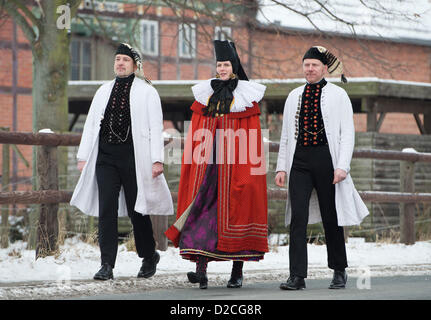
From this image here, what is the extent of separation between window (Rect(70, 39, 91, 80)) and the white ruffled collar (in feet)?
56.7

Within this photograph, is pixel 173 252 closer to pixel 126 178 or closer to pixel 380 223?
pixel 126 178

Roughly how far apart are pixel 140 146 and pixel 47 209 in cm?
205

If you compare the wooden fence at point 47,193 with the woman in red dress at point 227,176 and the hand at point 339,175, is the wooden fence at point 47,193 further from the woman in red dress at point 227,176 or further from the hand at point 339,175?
the hand at point 339,175

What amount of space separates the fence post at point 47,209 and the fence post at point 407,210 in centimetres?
482

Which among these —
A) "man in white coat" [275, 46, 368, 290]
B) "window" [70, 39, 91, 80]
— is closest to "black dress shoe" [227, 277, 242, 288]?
"man in white coat" [275, 46, 368, 290]

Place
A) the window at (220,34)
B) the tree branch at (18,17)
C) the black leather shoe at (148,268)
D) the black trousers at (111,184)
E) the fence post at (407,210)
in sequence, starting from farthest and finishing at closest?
1. the window at (220,34)
2. the tree branch at (18,17)
3. the fence post at (407,210)
4. the black leather shoe at (148,268)
5. the black trousers at (111,184)

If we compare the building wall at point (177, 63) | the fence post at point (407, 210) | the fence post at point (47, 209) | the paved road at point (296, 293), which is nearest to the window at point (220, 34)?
the fence post at point (407, 210)

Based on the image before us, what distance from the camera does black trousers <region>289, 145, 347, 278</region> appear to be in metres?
6.94

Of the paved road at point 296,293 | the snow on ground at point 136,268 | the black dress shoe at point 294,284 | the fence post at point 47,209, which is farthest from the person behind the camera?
the fence post at point 47,209

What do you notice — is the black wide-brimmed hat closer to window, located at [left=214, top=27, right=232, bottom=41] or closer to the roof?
the roof

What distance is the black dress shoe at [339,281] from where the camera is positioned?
273 inches
